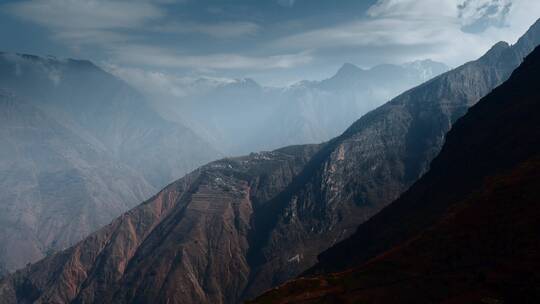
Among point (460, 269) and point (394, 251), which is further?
point (394, 251)

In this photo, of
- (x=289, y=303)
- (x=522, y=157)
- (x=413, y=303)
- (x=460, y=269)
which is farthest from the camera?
(x=522, y=157)

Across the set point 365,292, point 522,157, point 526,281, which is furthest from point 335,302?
point 522,157

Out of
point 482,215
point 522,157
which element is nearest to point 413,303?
point 482,215

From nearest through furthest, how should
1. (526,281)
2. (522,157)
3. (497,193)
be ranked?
(526,281) → (497,193) → (522,157)

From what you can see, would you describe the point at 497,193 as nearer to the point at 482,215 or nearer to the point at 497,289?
the point at 482,215

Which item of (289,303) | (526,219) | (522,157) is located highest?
(522,157)

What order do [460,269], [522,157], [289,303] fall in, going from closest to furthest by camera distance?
1. [460,269]
2. [289,303]
3. [522,157]

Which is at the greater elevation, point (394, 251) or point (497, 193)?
point (497, 193)

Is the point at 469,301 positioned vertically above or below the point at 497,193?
below

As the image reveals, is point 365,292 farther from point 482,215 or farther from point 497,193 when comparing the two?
point 497,193
